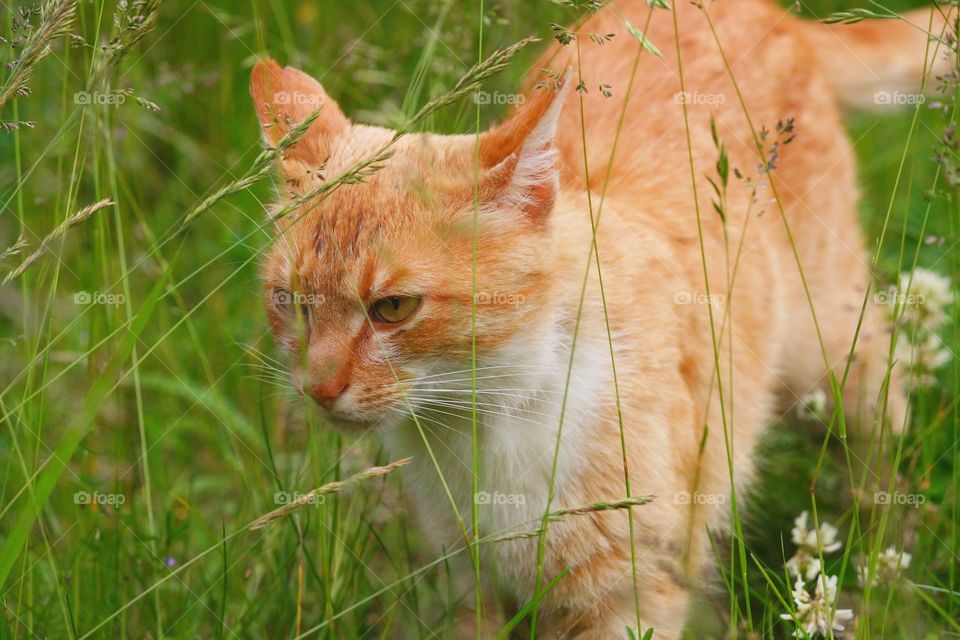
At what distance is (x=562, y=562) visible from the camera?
7.90 ft

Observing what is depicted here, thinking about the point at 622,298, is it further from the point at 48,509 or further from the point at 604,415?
the point at 48,509

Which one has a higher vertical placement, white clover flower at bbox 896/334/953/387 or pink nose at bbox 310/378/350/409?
pink nose at bbox 310/378/350/409

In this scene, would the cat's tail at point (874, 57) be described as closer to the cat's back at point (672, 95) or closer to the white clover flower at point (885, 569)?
the cat's back at point (672, 95)

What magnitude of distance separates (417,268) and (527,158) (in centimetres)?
33

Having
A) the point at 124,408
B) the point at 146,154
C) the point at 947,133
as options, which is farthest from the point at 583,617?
the point at 146,154

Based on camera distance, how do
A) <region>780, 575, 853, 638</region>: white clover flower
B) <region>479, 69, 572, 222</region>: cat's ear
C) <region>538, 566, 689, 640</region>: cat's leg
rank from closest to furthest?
<region>780, 575, 853, 638</region>: white clover flower, <region>479, 69, 572, 222</region>: cat's ear, <region>538, 566, 689, 640</region>: cat's leg

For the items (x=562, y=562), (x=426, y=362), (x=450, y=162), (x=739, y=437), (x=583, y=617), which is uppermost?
(x=450, y=162)

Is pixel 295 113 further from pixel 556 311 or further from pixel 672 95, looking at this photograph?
pixel 672 95

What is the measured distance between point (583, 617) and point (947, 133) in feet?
4.41

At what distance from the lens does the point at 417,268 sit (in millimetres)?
2176

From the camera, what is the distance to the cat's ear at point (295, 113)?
230 cm

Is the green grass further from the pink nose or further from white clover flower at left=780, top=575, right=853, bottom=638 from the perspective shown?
the pink nose

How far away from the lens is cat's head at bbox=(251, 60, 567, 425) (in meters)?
2.15

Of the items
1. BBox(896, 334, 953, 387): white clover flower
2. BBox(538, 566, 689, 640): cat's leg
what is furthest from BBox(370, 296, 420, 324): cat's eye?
BBox(896, 334, 953, 387): white clover flower
